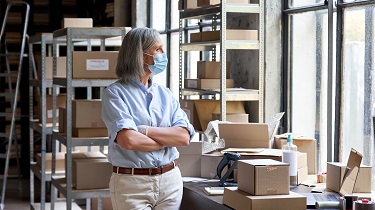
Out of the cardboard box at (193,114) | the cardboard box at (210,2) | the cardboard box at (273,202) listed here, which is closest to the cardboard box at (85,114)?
the cardboard box at (193,114)

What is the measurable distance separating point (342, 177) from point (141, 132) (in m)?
1.13

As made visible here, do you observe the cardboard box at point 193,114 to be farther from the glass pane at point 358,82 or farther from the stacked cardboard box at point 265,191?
the stacked cardboard box at point 265,191

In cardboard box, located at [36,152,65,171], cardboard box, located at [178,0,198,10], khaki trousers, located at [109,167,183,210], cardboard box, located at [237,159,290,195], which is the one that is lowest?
cardboard box, located at [36,152,65,171]

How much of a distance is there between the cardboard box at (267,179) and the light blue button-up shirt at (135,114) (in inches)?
21.9

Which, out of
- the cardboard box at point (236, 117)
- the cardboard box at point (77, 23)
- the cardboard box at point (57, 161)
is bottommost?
the cardboard box at point (57, 161)

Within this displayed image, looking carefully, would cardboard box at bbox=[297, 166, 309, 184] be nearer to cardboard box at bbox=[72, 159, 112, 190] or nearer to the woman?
the woman

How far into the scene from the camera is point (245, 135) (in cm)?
462

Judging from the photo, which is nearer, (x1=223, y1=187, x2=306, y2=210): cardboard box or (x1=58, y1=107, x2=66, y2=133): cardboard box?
(x1=223, y1=187, x2=306, y2=210): cardboard box

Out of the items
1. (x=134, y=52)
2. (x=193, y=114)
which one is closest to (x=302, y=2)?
(x=193, y=114)

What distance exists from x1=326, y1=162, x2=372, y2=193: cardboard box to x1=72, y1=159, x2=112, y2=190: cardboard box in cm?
207

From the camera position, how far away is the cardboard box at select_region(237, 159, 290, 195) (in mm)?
3480

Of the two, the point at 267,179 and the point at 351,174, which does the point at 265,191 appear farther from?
the point at 351,174

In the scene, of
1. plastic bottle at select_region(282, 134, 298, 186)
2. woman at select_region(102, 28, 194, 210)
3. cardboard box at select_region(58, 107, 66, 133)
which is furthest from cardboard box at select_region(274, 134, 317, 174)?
cardboard box at select_region(58, 107, 66, 133)

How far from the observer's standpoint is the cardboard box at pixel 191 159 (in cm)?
461
